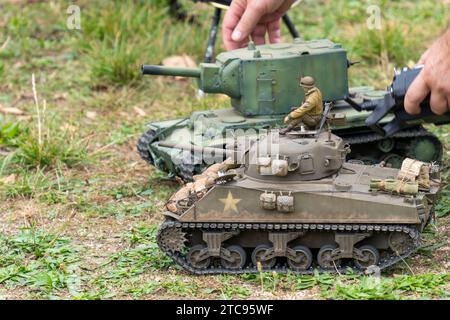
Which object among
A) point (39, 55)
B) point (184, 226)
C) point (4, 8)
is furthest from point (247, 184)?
point (4, 8)

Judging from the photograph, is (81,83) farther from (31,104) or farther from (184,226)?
(184,226)

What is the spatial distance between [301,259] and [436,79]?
2197mm

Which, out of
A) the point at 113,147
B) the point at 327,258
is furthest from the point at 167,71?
the point at 327,258

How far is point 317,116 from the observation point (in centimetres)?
1008

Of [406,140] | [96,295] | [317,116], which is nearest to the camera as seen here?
[96,295]

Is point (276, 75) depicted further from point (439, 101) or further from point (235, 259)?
point (235, 259)

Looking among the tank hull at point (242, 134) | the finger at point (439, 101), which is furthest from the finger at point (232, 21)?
the finger at point (439, 101)

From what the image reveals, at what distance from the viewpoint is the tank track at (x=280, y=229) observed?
9.11m

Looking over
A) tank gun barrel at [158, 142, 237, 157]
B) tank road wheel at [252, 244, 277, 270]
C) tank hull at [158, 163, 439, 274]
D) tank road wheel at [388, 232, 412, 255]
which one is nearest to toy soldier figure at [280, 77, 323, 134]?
tank hull at [158, 163, 439, 274]

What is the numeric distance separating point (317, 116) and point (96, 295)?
9.89ft

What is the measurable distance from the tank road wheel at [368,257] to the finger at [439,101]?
1.53 m

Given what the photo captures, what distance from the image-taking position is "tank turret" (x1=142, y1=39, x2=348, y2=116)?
1184 centimetres

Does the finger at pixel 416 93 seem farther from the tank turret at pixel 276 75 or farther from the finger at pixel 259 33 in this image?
the finger at pixel 259 33

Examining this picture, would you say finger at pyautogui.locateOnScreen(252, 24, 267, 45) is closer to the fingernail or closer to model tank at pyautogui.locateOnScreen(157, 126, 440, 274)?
the fingernail
